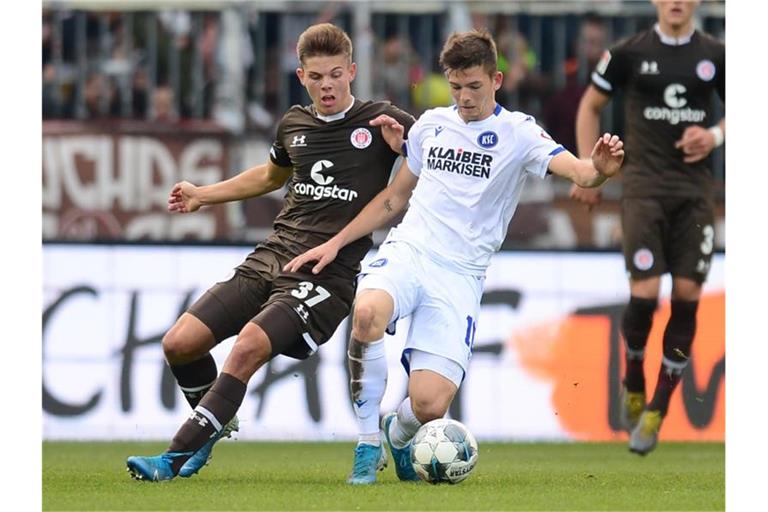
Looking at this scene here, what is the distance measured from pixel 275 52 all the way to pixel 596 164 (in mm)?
7276

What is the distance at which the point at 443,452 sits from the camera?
7.85m

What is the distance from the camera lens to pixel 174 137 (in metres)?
14.0

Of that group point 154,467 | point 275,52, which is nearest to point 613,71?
point 275,52

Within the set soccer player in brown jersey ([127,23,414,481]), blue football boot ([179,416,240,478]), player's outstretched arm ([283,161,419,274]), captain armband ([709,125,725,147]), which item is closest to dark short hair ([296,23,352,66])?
soccer player in brown jersey ([127,23,414,481])

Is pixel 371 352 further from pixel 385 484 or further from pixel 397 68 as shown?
pixel 397 68

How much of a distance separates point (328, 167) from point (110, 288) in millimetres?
5199

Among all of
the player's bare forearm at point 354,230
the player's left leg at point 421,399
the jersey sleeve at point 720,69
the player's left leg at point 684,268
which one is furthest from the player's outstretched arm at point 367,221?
the jersey sleeve at point 720,69

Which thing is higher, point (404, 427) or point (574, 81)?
point (574, 81)

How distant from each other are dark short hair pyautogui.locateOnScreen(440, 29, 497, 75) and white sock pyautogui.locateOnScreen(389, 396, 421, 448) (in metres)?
1.74

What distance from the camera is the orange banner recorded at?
13055 mm

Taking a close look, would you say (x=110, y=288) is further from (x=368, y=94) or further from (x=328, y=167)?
(x=328, y=167)

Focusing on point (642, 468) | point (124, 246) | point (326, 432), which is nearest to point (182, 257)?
point (124, 246)
